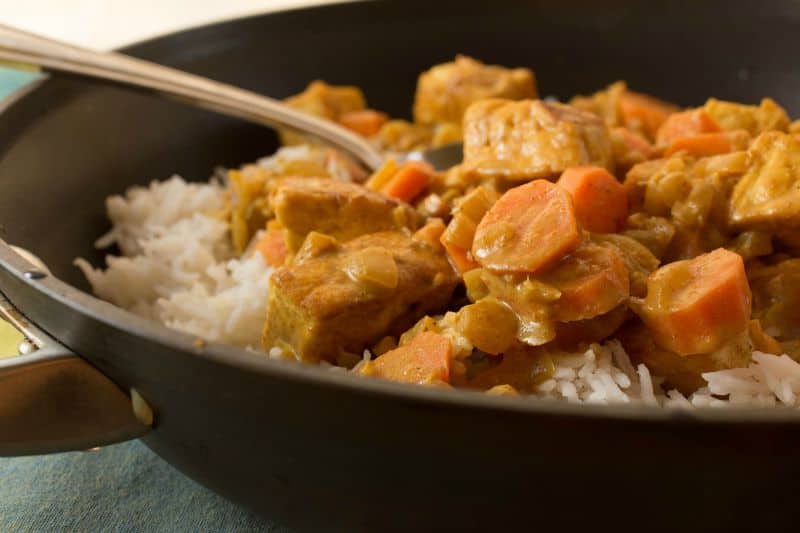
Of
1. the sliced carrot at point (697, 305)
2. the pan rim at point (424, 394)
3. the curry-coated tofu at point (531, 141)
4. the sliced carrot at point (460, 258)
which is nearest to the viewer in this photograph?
the pan rim at point (424, 394)

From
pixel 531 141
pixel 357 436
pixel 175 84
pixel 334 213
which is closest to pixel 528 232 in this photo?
pixel 531 141

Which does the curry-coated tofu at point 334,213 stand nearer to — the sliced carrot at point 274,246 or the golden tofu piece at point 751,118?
the sliced carrot at point 274,246

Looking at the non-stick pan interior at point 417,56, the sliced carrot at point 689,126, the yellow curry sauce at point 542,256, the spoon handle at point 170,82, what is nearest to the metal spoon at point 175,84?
the spoon handle at point 170,82

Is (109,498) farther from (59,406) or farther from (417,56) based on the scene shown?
(417,56)

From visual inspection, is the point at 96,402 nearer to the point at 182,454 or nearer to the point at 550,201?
the point at 182,454

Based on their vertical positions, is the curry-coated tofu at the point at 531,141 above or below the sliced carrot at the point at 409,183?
above

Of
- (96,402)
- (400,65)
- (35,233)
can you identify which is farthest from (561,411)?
(400,65)
